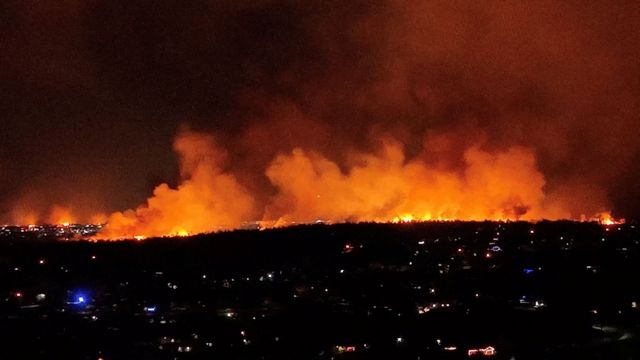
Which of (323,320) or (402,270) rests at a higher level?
(402,270)

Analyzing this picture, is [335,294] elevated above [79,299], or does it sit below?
below

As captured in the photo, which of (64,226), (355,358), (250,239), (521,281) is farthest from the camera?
(64,226)

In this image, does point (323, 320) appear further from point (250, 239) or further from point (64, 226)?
point (64, 226)

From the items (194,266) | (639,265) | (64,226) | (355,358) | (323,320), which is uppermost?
(64,226)

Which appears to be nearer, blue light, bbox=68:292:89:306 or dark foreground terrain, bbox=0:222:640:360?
dark foreground terrain, bbox=0:222:640:360

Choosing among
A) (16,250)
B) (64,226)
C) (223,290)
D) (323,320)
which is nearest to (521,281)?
(323,320)

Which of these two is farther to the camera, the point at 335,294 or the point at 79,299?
the point at 335,294

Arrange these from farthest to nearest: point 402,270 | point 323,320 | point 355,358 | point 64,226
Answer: point 64,226 < point 402,270 < point 323,320 < point 355,358

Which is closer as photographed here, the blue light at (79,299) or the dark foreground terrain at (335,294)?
the dark foreground terrain at (335,294)
